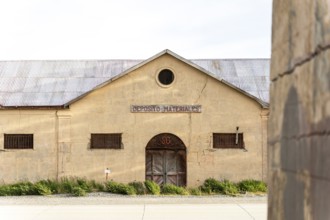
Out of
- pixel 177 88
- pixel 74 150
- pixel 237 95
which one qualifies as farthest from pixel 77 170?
pixel 237 95

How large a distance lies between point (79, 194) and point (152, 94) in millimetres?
5204

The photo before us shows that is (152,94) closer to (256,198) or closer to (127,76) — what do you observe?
(127,76)

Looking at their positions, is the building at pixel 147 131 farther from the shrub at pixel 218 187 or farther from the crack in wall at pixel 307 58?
the crack in wall at pixel 307 58

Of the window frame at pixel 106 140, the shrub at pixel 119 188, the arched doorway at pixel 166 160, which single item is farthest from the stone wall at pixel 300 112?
the window frame at pixel 106 140

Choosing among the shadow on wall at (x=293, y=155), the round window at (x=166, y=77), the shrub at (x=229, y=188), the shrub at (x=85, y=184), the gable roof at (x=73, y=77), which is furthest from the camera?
the gable roof at (x=73, y=77)

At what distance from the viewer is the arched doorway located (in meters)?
23.6

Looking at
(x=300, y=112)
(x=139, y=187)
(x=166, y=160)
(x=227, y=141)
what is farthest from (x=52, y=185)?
(x=300, y=112)

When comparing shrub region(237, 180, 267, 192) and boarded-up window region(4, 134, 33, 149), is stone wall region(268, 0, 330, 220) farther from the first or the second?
boarded-up window region(4, 134, 33, 149)

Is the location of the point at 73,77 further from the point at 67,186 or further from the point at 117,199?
the point at 117,199

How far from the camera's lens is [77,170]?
23.4 metres

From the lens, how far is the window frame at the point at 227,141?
23.7 m

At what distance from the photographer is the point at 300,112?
2.45 m

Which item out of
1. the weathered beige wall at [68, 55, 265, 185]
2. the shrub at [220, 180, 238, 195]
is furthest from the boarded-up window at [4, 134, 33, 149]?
the shrub at [220, 180, 238, 195]

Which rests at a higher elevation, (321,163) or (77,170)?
(321,163)
